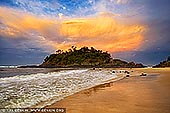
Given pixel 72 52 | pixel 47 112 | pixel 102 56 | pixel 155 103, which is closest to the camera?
pixel 47 112

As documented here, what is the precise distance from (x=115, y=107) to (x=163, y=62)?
275 ft

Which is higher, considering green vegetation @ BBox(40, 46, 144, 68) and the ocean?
green vegetation @ BBox(40, 46, 144, 68)

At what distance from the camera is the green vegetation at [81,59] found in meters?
130

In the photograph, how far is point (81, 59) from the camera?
464ft

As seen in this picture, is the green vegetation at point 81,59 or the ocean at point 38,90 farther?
the green vegetation at point 81,59

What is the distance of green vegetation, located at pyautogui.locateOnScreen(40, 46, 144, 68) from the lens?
428ft

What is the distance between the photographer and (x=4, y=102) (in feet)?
29.6

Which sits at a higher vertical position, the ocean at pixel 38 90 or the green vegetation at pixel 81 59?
the green vegetation at pixel 81 59

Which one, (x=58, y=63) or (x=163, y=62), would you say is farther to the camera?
(x=58, y=63)

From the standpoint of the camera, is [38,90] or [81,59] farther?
[81,59]

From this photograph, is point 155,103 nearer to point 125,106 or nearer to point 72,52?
point 125,106

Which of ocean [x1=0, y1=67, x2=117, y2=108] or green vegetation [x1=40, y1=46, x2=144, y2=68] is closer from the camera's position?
ocean [x1=0, y1=67, x2=117, y2=108]

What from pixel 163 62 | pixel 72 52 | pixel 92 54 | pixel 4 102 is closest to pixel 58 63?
pixel 72 52

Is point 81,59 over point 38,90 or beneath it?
over
